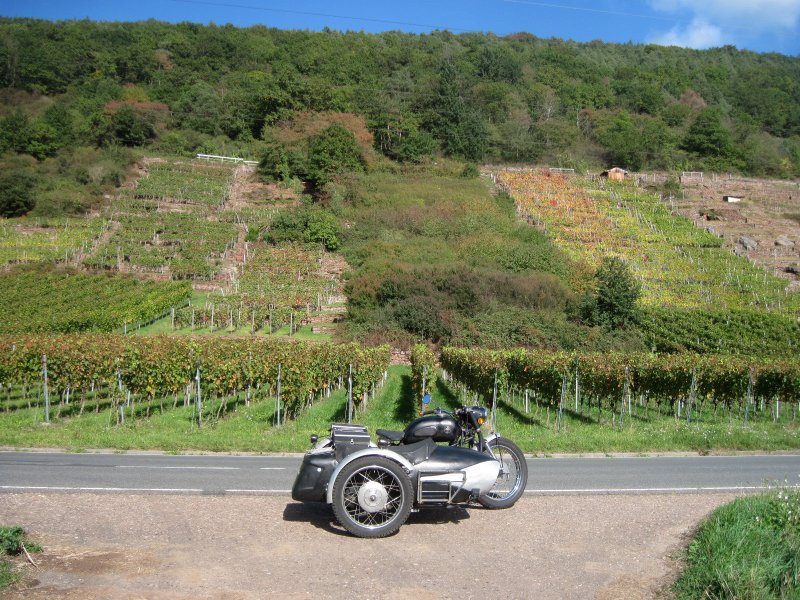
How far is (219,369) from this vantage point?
2103 cm

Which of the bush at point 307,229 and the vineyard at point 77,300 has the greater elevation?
the bush at point 307,229

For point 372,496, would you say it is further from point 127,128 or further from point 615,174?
point 127,128

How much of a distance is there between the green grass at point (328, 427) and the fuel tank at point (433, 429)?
22.6ft

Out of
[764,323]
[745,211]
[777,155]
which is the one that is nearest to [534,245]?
[764,323]

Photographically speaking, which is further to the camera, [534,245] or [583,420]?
[534,245]

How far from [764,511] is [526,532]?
277 centimetres

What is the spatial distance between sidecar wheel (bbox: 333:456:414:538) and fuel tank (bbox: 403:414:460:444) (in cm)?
Answer: 87

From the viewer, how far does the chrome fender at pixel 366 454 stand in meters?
8.30

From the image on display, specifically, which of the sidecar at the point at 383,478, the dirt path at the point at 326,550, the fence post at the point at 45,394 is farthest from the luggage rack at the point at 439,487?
the fence post at the point at 45,394

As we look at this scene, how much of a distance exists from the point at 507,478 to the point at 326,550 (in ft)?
10.1

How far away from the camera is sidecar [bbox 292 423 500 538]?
8312mm

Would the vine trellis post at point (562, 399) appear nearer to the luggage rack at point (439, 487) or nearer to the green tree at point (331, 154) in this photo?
the luggage rack at point (439, 487)

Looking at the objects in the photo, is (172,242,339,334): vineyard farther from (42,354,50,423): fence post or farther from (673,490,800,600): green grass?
(673,490,800,600): green grass

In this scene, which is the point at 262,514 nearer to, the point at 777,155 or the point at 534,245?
the point at 534,245
